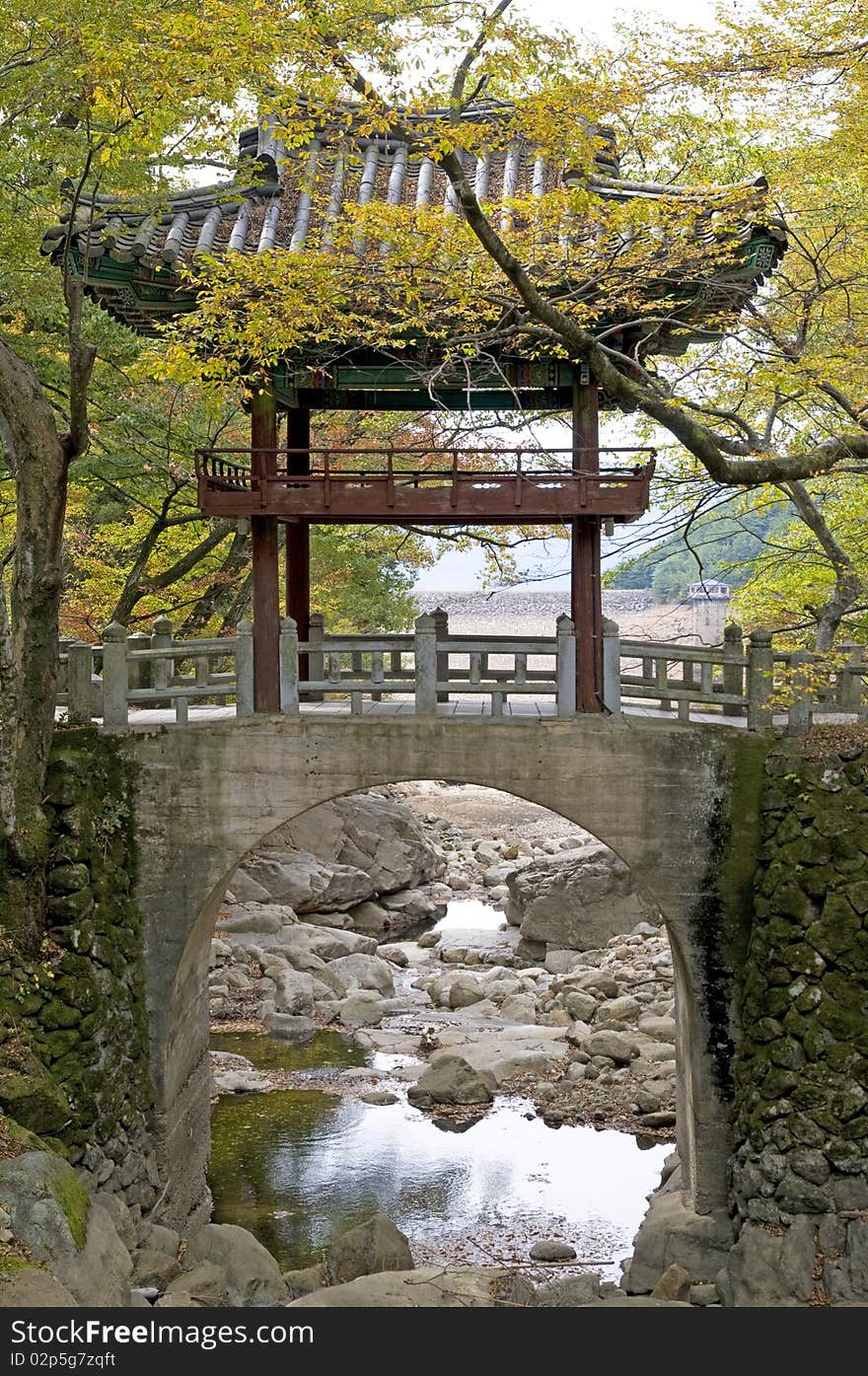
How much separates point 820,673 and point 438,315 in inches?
225

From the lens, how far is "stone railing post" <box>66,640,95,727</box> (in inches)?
568

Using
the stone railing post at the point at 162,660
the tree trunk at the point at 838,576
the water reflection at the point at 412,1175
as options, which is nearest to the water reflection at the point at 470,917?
the water reflection at the point at 412,1175

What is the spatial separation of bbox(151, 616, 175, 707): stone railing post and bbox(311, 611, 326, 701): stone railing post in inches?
69.1

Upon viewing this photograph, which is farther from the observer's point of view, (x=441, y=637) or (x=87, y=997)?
(x=441, y=637)

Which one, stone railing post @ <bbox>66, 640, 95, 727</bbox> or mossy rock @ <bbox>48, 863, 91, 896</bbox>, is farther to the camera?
stone railing post @ <bbox>66, 640, 95, 727</bbox>

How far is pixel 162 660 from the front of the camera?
585 inches

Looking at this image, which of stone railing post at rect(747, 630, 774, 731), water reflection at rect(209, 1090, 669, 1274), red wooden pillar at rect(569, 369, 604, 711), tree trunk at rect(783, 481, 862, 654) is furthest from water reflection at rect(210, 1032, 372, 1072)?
tree trunk at rect(783, 481, 862, 654)

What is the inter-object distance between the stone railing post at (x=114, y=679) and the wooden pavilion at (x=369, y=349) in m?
1.53

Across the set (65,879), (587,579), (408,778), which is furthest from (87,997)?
(587,579)

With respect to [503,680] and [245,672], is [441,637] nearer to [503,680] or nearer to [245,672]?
[503,680]

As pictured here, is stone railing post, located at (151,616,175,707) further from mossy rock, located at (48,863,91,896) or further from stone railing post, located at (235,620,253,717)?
mossy rock, located at (48,863,91,896)

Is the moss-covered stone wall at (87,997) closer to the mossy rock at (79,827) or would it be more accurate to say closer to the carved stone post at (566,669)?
the mossy rock at (79,827)

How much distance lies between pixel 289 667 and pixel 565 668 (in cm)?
317

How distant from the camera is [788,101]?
15.2 metres
